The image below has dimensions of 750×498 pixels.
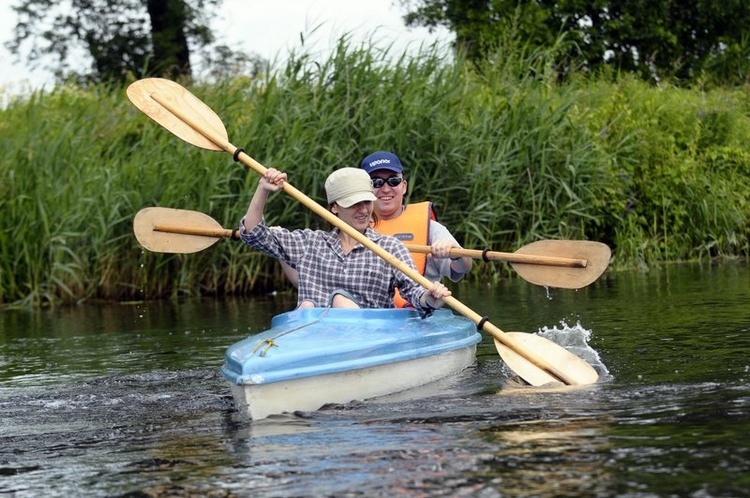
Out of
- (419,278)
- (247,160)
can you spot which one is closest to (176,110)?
(247,160)

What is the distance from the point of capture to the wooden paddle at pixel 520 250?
6.69 metres

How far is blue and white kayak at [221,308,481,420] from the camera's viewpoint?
5199mm

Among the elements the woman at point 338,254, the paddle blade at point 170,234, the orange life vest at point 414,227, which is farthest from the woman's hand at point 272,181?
the orange life vest at point 414,227

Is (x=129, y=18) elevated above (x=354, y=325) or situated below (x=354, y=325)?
above

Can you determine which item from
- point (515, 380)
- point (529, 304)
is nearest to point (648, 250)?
point (529, 304)

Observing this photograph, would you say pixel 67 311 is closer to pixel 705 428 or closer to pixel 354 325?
pixel 354 325

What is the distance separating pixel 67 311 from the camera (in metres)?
10.7

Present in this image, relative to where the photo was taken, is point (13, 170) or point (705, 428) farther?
point (13, 170)

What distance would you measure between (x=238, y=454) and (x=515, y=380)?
2.05m

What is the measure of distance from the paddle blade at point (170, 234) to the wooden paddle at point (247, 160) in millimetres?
404

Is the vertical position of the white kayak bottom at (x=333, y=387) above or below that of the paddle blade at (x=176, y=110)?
below

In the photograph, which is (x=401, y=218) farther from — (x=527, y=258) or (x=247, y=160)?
(x=247, y=160)

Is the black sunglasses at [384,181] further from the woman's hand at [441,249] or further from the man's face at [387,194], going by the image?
the woman's hand at [441,249]

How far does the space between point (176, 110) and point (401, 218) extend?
1.33 m
